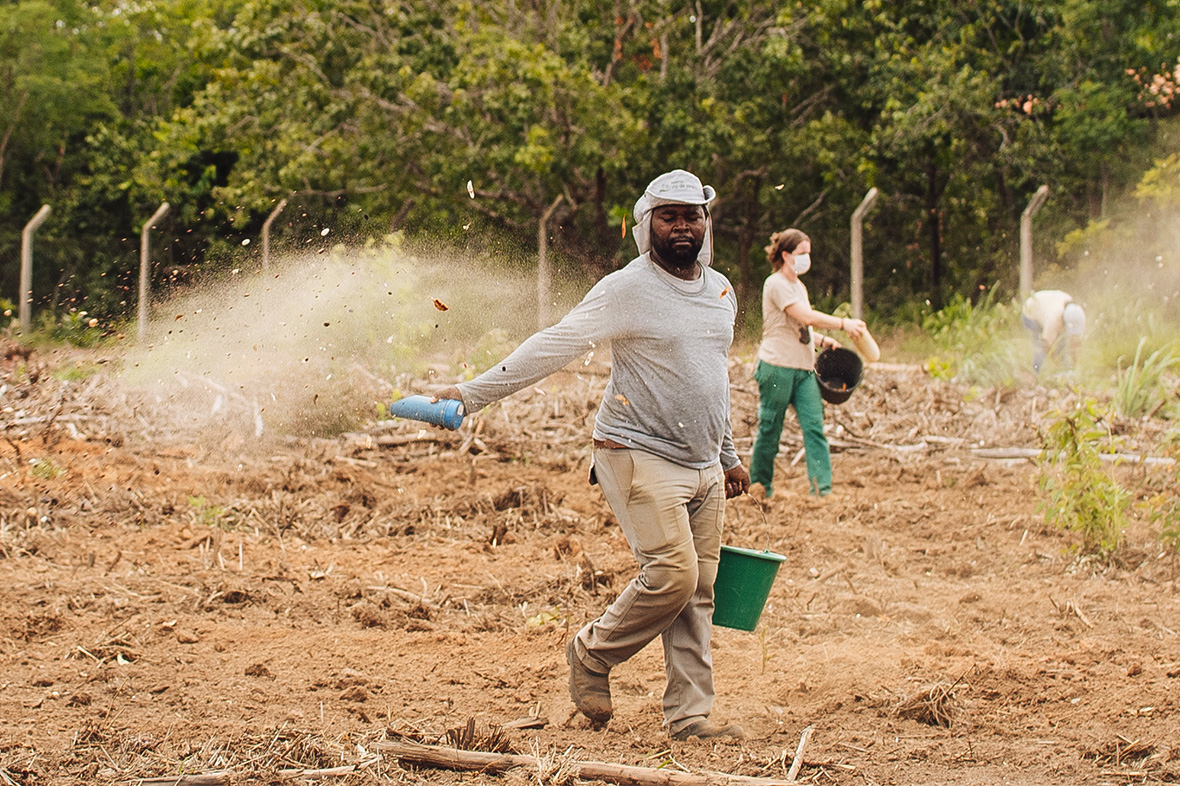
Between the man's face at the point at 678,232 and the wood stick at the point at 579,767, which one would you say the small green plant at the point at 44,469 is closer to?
the wood stick at the point at 579,767

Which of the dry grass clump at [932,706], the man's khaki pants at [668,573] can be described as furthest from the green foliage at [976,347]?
the man's khaki pants at [668,573]

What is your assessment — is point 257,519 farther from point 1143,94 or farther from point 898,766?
point 1143,94

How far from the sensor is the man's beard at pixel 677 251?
3.78 m

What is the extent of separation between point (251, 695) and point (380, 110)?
1431cm

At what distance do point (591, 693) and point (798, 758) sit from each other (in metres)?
0.73

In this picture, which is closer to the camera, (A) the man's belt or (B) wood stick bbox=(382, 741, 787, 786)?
(B) wood stick bbox=(382, 741, 787, 786)

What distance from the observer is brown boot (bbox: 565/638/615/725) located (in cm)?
396

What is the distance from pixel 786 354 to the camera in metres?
7.52

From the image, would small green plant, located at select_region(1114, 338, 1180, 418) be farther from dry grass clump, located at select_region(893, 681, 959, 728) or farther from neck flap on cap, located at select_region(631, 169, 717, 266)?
neck flap on cap, located at select_region(631, 169, 717, 266)

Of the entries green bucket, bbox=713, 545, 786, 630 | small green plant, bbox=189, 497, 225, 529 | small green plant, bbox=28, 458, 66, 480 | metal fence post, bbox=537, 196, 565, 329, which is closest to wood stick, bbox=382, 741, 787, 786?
green bucket, bbox=713, 545, 786, 630

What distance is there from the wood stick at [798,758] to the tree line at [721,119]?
1215 centimetres

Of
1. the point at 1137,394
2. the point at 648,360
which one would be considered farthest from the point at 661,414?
the point at 1137,394

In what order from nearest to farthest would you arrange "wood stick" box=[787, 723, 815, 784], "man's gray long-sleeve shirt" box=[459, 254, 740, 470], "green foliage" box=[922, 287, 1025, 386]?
1. "wood stick" box=[787, 723, 815, 784]
2. "man's gray long-sleeve shirt" box=[459, 254, 740, 470]
3. "green foliage" box=[922, 287, 1025, 386]

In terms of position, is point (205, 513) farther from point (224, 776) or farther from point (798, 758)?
point (798, 758)
